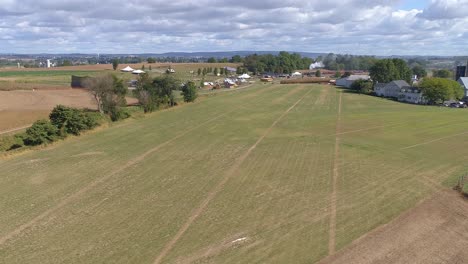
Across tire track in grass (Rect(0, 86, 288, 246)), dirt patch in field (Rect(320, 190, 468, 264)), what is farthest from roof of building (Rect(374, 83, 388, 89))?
dirt patch in field (Rect(320, 190, 468, 264))

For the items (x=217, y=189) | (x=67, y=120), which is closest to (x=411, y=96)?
(x=67, y=120)

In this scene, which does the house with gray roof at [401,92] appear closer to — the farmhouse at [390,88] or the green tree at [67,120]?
the farmhouse at [390,88]

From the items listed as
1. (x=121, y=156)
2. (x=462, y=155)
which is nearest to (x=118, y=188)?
(x=121, y=156)

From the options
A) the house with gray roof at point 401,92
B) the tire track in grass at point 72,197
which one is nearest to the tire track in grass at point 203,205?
A: the tire track in grass at point 72,197

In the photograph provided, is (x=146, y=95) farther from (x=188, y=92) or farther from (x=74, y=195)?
(x=74, y=195)

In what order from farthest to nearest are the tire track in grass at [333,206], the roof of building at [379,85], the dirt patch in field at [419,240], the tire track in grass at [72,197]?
the roof of building at [379,85]
the tire track in grass at [72,197]
the tire track in grass at [333,206]
the dirt patch in field at [419,240]

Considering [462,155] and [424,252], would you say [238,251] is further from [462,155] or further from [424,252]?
[462,155]

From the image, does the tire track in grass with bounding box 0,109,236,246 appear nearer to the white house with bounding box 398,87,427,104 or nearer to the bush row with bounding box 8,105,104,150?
the bush row with bounding box 8,105,104,150
